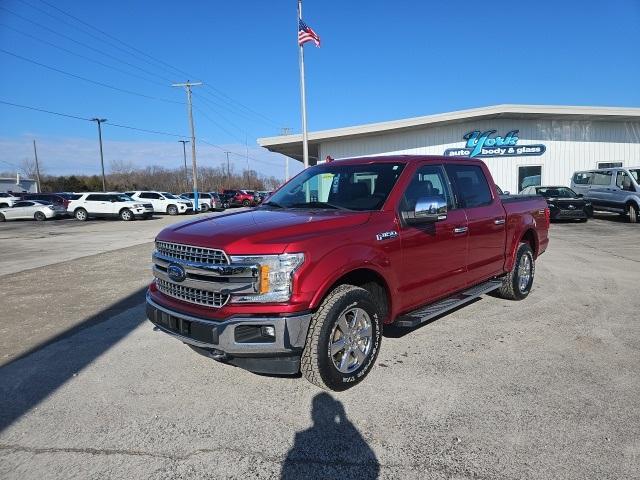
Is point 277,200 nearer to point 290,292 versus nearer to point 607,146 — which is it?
point 290,292

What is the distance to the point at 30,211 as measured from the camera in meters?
28.2

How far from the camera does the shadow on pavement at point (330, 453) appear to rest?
2531mm

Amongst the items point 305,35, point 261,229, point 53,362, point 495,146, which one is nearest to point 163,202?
point 305,35

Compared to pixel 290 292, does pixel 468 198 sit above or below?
above

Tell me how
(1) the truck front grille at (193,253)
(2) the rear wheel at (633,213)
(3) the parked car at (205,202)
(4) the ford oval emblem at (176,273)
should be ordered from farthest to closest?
1. (3) the parked car at (205,202)
2. (2) the rear wheel at (633,213)
3. (4) the ford oval emblem at (176,273)
4. (1) the truck front grille at (193,253)

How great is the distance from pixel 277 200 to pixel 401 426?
2686mm

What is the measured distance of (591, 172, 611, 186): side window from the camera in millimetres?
18531

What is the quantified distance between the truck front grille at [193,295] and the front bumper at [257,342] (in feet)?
0.49

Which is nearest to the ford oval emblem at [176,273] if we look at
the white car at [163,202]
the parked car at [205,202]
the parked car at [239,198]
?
the white car at [163,202]

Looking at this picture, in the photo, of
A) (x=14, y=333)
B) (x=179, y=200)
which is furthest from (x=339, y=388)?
(x=179, y=200)

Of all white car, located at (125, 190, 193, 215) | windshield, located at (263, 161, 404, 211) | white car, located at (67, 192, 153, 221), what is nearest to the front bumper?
windshield, located at (263, 161, 404, 211)

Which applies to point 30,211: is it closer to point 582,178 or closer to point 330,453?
point 330,453

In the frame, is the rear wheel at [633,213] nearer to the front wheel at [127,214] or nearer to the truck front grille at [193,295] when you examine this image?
the truck front grille at [193,295]

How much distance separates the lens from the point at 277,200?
4758 mm
